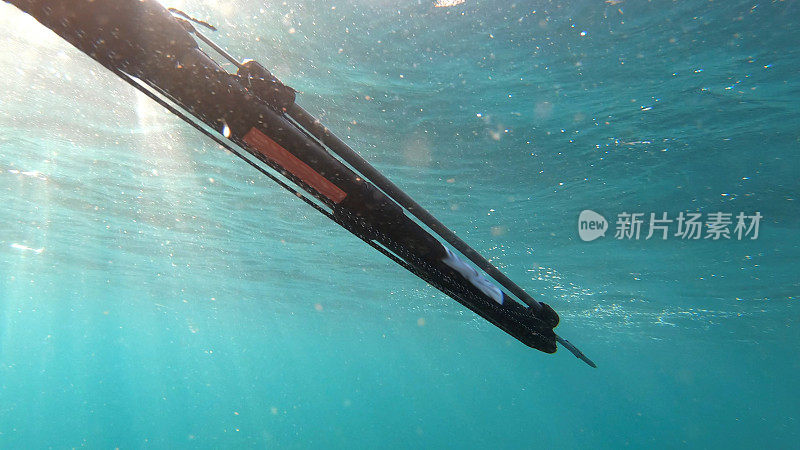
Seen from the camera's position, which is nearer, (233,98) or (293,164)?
(233,98)

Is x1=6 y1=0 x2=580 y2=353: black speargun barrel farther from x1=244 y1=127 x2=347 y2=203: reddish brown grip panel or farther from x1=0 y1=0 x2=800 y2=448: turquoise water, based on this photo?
x1=0 y1=0 x2=800 y2=448: turquoise water

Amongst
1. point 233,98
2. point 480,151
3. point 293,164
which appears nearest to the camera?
point 233,98

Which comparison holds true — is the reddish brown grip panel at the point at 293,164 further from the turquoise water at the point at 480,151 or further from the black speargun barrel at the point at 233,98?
the turquoise water at the point at 480,151

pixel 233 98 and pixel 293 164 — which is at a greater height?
pixel 233 98

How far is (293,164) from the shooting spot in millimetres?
2387

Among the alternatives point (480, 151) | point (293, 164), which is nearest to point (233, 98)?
point (293, 164)

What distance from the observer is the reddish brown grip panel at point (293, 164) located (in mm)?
2266

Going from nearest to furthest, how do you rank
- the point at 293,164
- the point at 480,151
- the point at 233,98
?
1. the point at 233,98
2. the point at 293,164
3. the point at 480,151

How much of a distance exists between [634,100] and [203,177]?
1440 centimetres

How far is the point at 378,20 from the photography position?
8.16 m

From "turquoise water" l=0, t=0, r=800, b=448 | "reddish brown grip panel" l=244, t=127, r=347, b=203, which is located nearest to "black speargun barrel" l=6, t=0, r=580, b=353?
"reddish brown grip panel" l=244, t=127, r=347, b=203

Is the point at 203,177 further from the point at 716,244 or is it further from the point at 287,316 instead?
the point at 287,316

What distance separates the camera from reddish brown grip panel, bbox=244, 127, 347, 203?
227 centimetres

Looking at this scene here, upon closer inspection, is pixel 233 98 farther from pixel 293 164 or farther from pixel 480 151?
pixel 480 151
